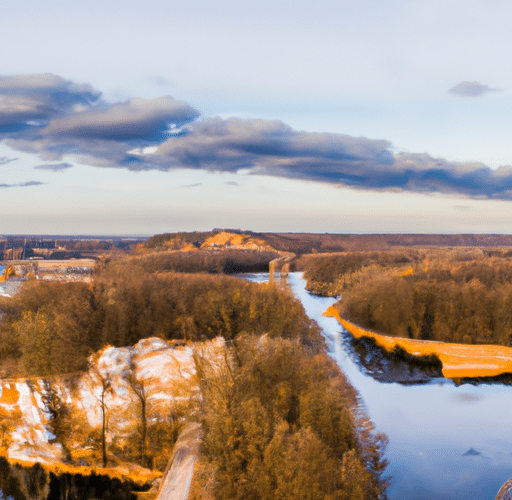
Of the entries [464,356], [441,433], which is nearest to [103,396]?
[441,433]

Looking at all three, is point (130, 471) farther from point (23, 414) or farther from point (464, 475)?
point (464, 475)

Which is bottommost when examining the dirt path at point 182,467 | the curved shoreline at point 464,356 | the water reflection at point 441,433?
the water reflection at point 441,433

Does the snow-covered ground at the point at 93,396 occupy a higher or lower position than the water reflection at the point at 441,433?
higher

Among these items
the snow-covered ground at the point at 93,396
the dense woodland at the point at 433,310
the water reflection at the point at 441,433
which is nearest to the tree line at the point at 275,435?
the water reflection at the point at 441,433

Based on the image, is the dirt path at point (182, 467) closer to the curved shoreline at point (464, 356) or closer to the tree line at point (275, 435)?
the tree line at point (275, 435)

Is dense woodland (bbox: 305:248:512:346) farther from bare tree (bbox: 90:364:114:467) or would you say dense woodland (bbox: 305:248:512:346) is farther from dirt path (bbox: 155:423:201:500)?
bare tree (bbox: 90:364:114:467)

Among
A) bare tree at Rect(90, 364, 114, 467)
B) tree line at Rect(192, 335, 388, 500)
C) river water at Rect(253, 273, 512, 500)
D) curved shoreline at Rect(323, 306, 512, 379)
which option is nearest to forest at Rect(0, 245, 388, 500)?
tree line at Rect(192, 335, 388, 500)

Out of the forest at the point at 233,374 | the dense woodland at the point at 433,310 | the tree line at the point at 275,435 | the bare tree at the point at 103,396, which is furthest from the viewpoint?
the dense woodland at the point at 433,310

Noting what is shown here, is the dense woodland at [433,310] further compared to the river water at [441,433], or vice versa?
the dense woodland at [433,310]
